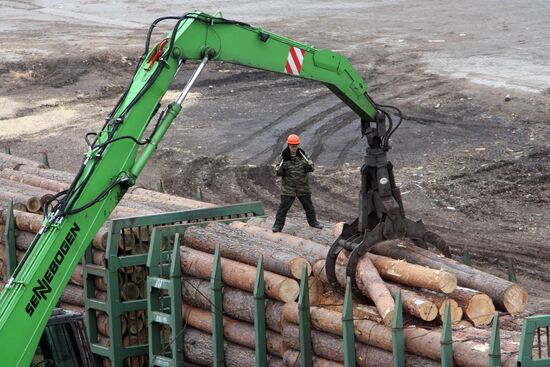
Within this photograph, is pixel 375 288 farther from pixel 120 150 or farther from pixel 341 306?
pixel 120 150

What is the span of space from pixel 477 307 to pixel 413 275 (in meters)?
0.71

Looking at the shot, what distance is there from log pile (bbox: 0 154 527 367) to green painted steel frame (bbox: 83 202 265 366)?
4.5 inches

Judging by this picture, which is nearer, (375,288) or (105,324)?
(375,288)

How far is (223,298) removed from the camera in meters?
12.0

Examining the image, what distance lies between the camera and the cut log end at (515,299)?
35.7 feet

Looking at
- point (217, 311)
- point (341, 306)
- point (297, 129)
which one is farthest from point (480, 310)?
point (297, 129)

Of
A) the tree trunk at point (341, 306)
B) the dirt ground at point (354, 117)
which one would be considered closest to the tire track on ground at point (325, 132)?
the dirt ground at point (354, 117)

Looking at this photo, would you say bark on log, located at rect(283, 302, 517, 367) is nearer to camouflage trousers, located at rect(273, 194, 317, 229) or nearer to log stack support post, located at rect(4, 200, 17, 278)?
camouflage trousers, located at rect(273, 194, 317, 229)

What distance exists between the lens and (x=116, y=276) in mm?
12867

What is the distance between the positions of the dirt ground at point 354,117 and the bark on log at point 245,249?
270cm

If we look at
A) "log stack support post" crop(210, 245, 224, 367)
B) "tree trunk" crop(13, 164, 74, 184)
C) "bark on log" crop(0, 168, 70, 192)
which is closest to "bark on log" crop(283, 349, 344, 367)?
"log stack support post" crop(210, 245, 224, 367)

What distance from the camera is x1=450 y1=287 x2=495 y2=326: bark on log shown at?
10773mm

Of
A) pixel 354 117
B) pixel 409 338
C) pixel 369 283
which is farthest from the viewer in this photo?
pixel 354 117

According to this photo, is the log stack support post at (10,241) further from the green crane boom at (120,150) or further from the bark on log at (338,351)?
the bark on log at (338,351)
